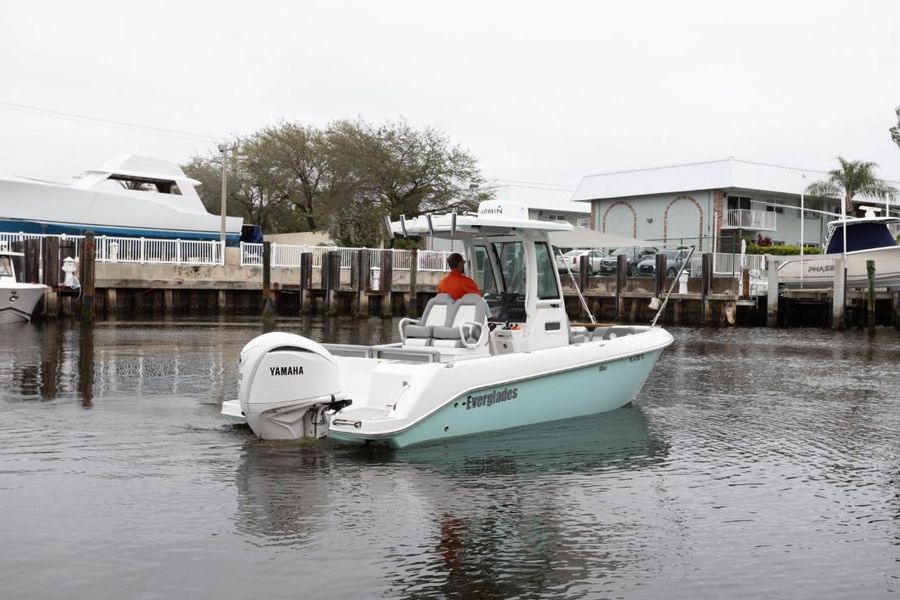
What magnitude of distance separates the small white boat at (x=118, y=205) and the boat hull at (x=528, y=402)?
110ft

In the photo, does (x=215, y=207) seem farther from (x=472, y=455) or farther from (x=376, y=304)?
(x=472, y=455)

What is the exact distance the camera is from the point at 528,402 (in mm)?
10875

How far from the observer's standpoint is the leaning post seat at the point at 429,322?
1088 cm

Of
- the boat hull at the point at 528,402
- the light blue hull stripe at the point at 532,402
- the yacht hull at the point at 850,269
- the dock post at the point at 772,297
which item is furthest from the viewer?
the dock post at the point at 772,297

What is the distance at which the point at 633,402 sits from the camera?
1370cm

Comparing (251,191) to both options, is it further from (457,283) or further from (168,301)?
(457,283)

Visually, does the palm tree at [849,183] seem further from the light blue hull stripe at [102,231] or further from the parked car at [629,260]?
the light blue hull stripe at [102,231]

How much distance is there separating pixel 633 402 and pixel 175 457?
6.79 metres

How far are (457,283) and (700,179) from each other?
44111mm

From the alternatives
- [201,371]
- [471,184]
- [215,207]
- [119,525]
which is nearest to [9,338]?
[201,371]

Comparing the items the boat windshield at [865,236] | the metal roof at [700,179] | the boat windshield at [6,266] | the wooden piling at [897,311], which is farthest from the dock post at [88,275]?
the metal roof at [700,179]

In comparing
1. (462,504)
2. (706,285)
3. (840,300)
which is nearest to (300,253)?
(706,285)

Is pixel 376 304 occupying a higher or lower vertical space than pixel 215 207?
lower

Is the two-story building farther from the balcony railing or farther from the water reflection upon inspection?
the water reflection
